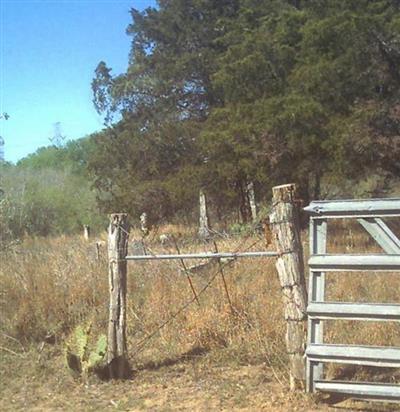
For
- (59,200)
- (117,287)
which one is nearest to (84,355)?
(117,287)

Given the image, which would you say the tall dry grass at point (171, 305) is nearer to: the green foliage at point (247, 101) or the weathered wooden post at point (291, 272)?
the weathered wooden post at point (291, 272)

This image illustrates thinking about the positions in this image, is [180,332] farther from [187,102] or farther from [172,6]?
[172,6]

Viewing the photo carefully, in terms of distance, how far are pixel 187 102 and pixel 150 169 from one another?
165 inches

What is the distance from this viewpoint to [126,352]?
642 centimetres

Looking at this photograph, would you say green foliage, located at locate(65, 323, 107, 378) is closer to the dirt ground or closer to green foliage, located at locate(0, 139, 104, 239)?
the dirt ground

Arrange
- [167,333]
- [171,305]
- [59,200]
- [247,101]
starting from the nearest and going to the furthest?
[167,333] < [171,305] < [247,101] < [59,200]

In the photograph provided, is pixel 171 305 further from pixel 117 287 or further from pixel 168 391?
pixel 168 391

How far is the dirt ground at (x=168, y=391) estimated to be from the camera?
543 cm

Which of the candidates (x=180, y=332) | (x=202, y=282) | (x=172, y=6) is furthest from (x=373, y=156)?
(x=172, y=6)

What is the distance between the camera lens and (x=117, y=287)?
647 cm

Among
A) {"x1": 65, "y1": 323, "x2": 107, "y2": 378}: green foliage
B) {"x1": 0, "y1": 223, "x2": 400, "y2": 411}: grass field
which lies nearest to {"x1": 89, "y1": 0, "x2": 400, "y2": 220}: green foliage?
{"x1": 0, "y1": 223, "x2": 400, "y2": 411}: grass field

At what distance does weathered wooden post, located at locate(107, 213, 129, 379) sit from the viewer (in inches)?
252

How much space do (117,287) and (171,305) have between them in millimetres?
1314

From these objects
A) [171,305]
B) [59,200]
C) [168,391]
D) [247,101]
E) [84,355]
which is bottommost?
[168,391]
